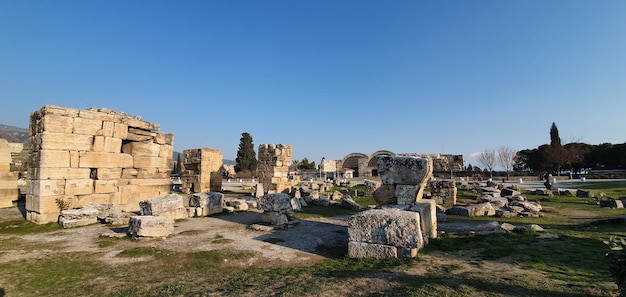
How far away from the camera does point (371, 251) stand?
19.5 feet

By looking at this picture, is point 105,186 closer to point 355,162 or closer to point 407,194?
point 407,194

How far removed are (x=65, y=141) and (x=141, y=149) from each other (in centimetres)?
262

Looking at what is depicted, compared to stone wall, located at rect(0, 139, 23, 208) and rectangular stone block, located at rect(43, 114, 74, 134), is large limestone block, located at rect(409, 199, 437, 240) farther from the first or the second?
stone wall, located at rect(0, 139, 23, 208)

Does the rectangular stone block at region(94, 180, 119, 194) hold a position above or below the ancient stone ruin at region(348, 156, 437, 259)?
above

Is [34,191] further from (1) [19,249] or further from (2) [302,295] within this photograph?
(2) [302,295]

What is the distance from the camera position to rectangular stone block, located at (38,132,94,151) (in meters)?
9.53

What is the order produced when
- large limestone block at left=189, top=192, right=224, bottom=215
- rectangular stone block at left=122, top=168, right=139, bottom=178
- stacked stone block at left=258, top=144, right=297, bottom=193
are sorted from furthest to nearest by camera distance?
stacked stone block at left=258, top=144, right=297, bottom=193
rectangular stone block at left=122, top=168, right=139, bottom=178
large limestone block at left=189, top=192, right=224, bottom=215

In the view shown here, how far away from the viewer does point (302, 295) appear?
3990mm

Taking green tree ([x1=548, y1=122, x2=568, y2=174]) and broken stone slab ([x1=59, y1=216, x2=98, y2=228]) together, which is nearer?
broken stone slab ([x1=59, y1=216, x2=98, y2=228])

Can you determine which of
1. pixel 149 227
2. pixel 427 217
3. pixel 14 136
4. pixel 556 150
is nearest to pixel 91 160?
pixel 149 227

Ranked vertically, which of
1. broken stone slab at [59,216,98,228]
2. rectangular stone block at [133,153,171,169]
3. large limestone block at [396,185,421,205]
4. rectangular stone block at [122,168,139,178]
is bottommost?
broken stone slab at [59,216,98,228]

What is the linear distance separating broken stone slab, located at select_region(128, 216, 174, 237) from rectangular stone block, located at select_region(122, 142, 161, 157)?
5267 mm

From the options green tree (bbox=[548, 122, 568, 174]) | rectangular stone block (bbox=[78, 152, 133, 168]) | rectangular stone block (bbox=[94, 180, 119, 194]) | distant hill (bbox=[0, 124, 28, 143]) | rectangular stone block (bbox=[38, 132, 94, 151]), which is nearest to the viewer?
rectangular stone block (bbox=[38, 132, 94, 151])

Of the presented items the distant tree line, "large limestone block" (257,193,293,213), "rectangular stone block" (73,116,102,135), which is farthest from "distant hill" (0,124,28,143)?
the distant tree line
